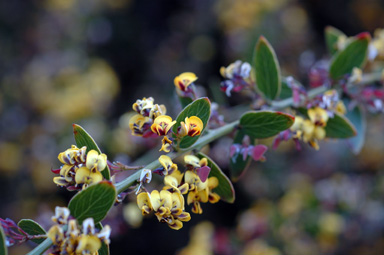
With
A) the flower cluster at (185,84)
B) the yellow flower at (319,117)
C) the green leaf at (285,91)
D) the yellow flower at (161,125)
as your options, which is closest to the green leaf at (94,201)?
the yellow flower at (161,125)

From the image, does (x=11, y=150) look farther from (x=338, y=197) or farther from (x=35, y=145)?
(x=338, y=197)

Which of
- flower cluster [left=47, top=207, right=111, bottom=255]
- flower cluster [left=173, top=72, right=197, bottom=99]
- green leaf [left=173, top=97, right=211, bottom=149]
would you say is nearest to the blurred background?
flower cluster [left=173, top=72, right=197, bottom=99]

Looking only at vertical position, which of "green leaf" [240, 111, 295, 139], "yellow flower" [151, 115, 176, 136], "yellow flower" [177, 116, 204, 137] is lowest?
"green leaf" [240, 111, 295, 139]

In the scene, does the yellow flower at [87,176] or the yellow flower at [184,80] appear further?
the yellow flower at [184,80]

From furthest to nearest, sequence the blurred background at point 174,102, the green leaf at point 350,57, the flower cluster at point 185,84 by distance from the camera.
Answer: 1. the blurred background at point 174,102
2. the green leaf at point 350,57
3. the flower cluster at point 185,84

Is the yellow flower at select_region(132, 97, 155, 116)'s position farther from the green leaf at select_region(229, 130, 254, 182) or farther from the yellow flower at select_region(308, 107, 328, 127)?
the yellow flower at select_region(308, 107, 328, 127)

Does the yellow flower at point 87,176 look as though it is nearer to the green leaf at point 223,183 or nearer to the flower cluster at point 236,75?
the green leaf at point 223,183

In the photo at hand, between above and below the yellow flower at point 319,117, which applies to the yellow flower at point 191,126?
above

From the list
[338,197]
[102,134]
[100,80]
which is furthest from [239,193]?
[100,80]
